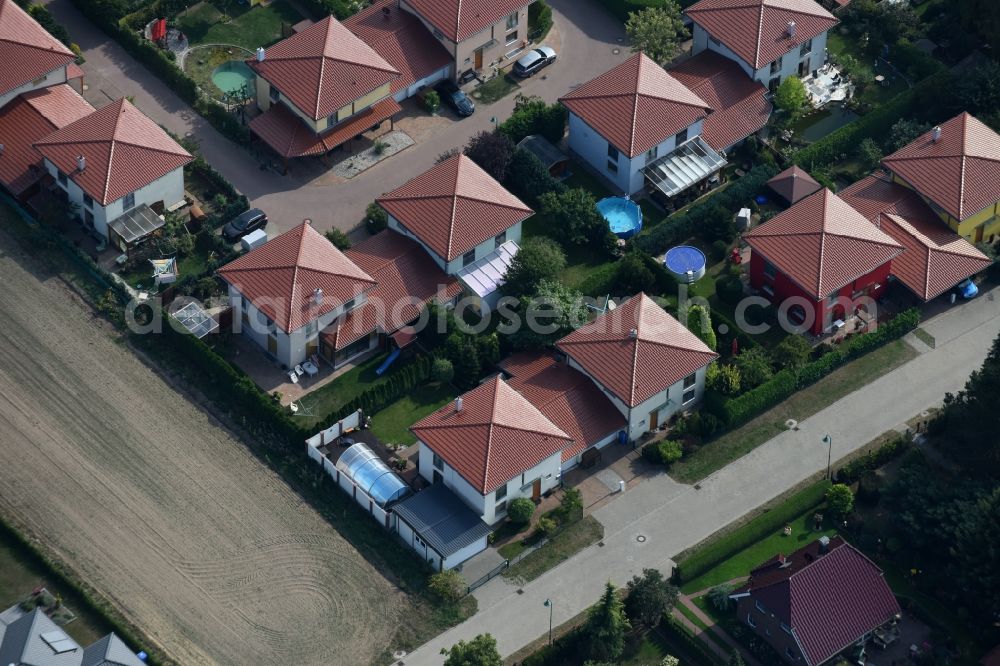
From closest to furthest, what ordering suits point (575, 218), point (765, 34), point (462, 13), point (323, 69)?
point (575, 218) < point (323, 69) < point (765, 34) < point (462, 13)

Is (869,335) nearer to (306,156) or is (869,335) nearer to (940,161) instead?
(940,161)

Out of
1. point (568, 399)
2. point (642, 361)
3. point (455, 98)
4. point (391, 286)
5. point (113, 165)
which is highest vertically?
point (113, 165)

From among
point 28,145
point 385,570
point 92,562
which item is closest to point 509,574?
point 385,570

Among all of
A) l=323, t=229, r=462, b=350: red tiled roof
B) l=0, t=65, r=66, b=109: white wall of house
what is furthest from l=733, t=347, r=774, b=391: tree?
l=0, t=65, r=66, b=109: white wall of house

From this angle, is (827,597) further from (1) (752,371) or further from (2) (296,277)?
(2) (296,277)

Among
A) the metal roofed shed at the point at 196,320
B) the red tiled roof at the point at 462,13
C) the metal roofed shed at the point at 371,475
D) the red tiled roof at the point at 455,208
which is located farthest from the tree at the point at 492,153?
the metal roofed shed at the point at 371,475

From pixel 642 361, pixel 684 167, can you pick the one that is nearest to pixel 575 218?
pixel 684 167
